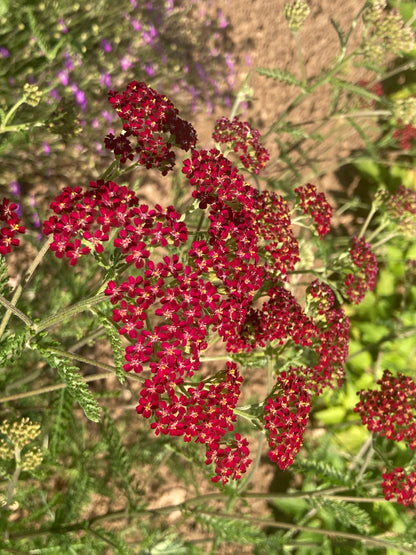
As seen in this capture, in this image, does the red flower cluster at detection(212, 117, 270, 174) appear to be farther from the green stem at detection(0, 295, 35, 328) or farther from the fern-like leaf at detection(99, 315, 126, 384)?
the green stem at detection(0, 295, 35, 328)

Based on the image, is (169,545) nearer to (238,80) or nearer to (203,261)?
(203,261)

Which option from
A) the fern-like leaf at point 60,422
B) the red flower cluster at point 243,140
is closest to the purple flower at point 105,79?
the red flower cluster at point 243,140

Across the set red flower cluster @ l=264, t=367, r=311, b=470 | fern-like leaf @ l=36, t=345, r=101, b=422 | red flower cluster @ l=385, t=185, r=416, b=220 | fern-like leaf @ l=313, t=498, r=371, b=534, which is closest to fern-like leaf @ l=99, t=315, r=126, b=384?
fern-like leaf @ l=36, t=345, r=101, b=422

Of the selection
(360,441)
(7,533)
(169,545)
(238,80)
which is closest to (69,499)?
(7,533)

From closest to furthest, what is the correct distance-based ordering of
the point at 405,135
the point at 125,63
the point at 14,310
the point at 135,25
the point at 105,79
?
the point at 14,310 < the point at 105,79 < the point at 125,63 < the point at 135,25 < the point at 405,135

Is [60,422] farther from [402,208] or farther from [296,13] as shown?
[296,13]

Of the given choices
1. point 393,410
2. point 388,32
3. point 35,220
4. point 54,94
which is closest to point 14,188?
point 35,220
